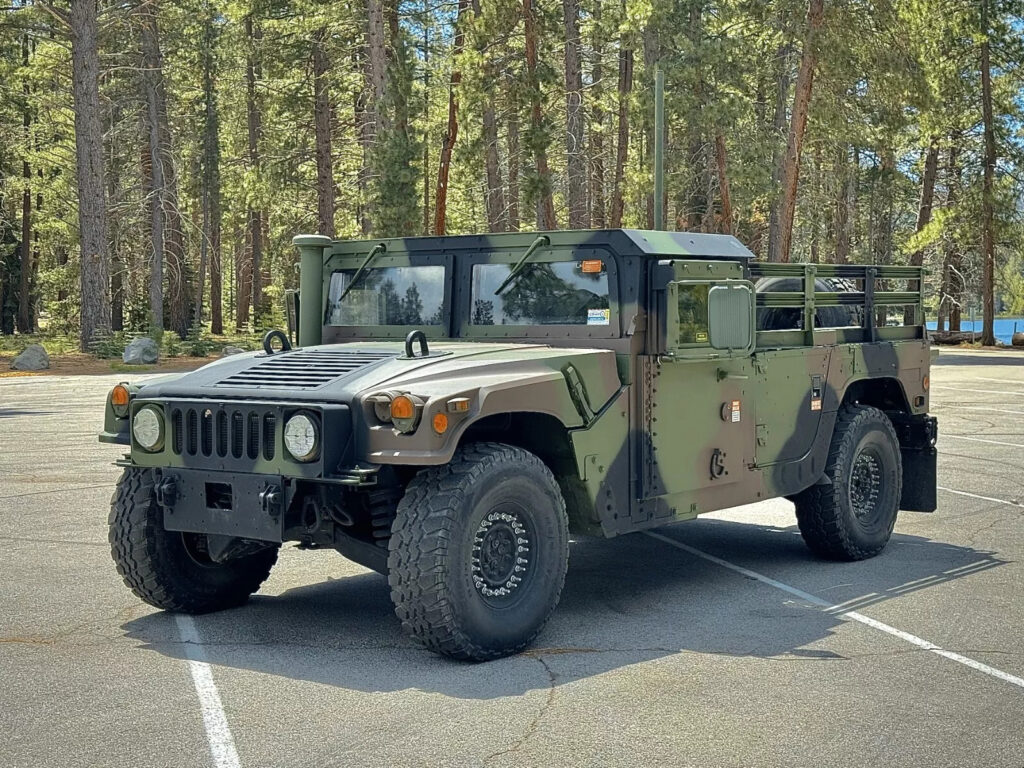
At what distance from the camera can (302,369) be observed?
6664 mm

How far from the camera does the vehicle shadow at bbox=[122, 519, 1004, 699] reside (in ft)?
19.8

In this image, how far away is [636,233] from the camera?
23.9 feet

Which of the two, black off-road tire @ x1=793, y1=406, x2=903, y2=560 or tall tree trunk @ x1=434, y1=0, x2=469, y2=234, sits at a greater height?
tall tree trunk @ x1=434, y1=0, x2=469, y2=234

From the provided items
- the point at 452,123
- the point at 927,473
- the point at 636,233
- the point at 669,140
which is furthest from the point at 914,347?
the point at 669,140

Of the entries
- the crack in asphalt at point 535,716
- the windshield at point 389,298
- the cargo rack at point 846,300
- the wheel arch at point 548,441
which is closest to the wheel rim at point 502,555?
the crack in asphalt at point 535,716

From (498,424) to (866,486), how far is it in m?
3.46

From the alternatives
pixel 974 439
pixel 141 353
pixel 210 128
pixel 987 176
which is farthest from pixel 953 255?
pixel 974 439

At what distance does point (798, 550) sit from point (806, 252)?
6463cm

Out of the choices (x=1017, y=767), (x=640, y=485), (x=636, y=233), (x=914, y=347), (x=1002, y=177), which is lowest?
(x=1017, y=767)

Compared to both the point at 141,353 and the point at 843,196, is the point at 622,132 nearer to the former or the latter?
the point at 843,196

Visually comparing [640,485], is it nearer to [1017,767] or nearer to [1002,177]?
[1017,767]

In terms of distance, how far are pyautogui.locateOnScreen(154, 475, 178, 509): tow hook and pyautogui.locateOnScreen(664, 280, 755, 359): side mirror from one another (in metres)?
2.61

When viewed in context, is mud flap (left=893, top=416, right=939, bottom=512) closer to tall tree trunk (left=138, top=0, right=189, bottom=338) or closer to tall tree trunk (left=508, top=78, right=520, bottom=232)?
tall tree trunk (left=138, top=0, right=189, bottom=338)

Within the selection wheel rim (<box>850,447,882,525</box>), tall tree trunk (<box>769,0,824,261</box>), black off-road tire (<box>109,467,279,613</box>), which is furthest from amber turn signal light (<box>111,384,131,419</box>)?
tall tree trunk (<box>769,0,824,261</box>)
